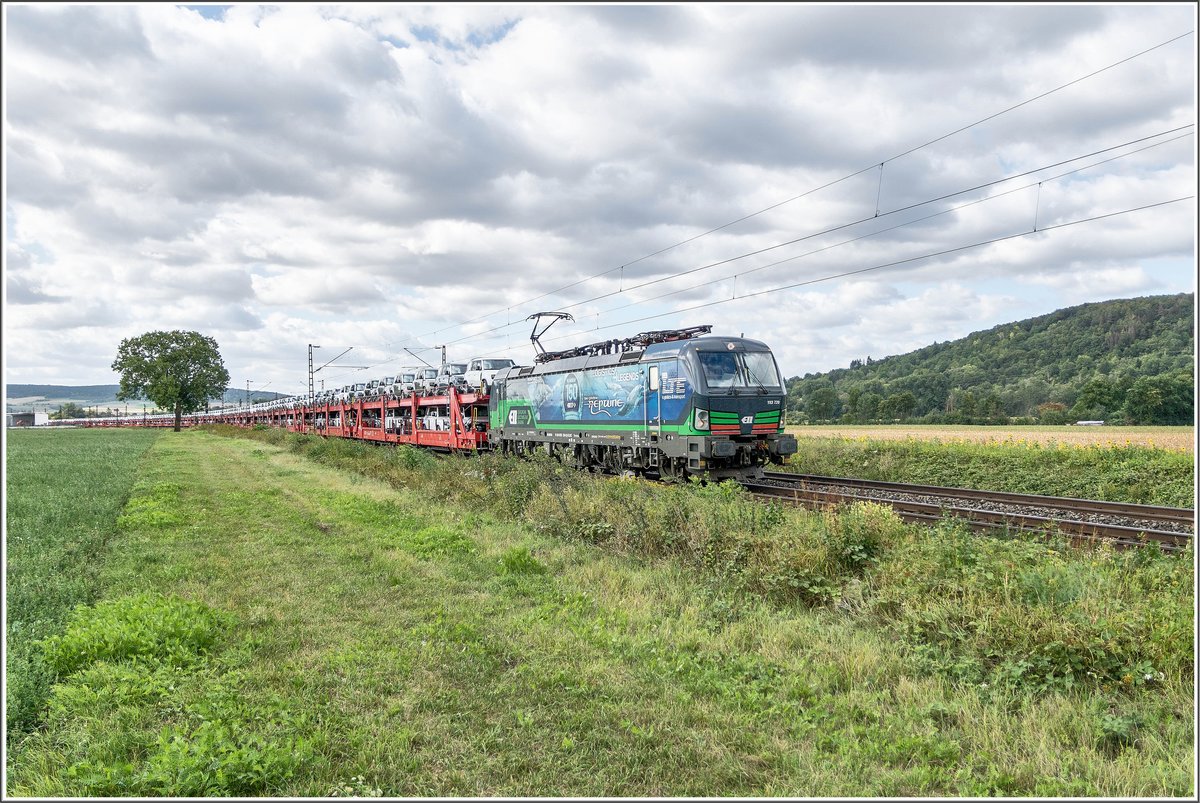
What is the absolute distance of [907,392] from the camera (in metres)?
61.0

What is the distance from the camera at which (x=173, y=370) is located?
76750 mm

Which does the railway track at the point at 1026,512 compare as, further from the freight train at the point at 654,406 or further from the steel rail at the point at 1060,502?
the freight train at the point at 654,406

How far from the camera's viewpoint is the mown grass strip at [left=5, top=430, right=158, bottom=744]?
5008mm

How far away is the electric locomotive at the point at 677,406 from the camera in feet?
51.1

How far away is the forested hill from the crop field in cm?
1060

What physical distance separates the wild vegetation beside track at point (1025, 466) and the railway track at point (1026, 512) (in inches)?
130

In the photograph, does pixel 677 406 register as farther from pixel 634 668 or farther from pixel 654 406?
pixel 634 668

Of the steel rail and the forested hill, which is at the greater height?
the forested hill

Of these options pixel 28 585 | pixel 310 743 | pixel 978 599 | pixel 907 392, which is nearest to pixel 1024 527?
pixel 978 599

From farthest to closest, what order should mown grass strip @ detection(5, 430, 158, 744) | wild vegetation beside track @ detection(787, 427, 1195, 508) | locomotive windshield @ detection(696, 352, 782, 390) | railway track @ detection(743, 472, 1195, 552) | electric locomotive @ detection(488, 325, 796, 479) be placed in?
1. wild vegetation beside track @ detection(787, 427, 1195, 508)
2. locomotive windshield @ detection(696, 352, 782, 390)
3. electric locomotive @ detection(488, 325, 796, 479)
4. railway track @ detection(743, 472, 1195, 552)
5. mown grass strip @ detection(5, 430, 158, 744)

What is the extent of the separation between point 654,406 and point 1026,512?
8107 millimetres

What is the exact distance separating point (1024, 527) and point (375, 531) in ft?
35.0

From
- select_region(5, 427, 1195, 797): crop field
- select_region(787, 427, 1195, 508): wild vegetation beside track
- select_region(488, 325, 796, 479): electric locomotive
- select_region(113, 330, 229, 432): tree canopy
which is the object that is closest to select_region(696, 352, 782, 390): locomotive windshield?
select_region(488, 325, 796, 479): electric locomotive

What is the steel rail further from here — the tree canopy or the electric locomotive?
the tree canopy
